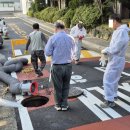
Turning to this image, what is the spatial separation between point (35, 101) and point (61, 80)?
1532 millimetres

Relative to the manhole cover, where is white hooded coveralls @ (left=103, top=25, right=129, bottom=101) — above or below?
above

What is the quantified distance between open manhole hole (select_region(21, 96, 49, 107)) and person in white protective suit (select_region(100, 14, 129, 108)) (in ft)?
5.30

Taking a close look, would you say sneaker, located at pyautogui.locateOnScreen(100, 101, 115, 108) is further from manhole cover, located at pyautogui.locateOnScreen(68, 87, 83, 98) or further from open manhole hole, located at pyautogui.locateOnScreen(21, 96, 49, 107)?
open manhole hole, located at pyautogui.locateOnScreen(21, 96, 49, 107)

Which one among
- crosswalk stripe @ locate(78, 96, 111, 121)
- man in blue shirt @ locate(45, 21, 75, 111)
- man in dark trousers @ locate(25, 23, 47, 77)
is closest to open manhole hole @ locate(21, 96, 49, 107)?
crosswalk stripe @ locate(78, 96, 111, 121)

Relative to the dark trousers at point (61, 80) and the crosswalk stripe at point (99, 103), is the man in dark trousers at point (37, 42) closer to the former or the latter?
the crosswalk stripe at point (99, 103)

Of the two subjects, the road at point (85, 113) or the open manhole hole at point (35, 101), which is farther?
the open manhole hole at point (35, 101)

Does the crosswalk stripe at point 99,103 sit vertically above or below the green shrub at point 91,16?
below

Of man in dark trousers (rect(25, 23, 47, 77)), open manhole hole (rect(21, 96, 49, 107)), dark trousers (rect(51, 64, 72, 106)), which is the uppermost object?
man in dark trousers (rect(25, 23, 47, 77))

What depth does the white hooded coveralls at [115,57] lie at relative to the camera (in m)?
6.81

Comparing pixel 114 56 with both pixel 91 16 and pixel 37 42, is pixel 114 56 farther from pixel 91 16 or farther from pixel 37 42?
pixel 91 16

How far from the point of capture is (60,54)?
22.4 ft

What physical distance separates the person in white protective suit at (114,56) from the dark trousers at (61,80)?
0.86 metres

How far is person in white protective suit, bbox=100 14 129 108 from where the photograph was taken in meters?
6.82

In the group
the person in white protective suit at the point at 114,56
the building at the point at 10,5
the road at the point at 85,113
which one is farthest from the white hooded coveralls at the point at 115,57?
the building at the point at 10,5
